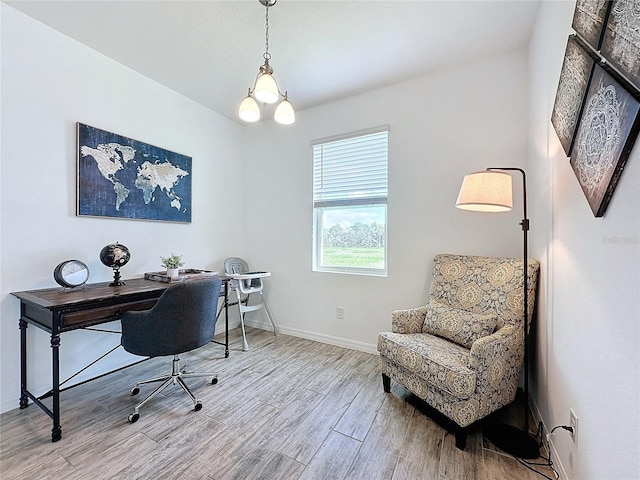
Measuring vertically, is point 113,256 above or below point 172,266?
above

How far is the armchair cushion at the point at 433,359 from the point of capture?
1548 millimetres

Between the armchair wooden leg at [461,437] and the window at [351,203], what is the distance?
155 centimetres

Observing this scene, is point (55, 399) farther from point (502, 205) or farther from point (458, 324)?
point (502, 205)

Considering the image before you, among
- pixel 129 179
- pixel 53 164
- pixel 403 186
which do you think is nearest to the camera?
pixel 53 164

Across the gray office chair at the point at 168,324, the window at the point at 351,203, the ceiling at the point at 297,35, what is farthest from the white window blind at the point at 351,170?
the gray office chair at the point at 168,324

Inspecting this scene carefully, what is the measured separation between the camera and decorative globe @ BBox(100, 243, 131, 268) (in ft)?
7.19

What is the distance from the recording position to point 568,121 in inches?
51.8

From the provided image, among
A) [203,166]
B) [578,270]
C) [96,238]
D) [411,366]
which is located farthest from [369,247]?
[96,238]

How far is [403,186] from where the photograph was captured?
2764 mm

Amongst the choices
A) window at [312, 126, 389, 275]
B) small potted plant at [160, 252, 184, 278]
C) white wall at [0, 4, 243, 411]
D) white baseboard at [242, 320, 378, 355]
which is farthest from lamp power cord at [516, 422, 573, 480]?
white wall at [0, 4, 243, 411]

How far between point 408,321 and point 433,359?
0.52m

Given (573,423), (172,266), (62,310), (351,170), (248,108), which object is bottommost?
(573,423)

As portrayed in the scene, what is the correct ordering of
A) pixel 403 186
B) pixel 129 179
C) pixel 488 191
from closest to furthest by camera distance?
pixel 488 191 < pixel 129 179 < pixel 403 186

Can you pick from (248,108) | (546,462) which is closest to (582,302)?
(546,462)
